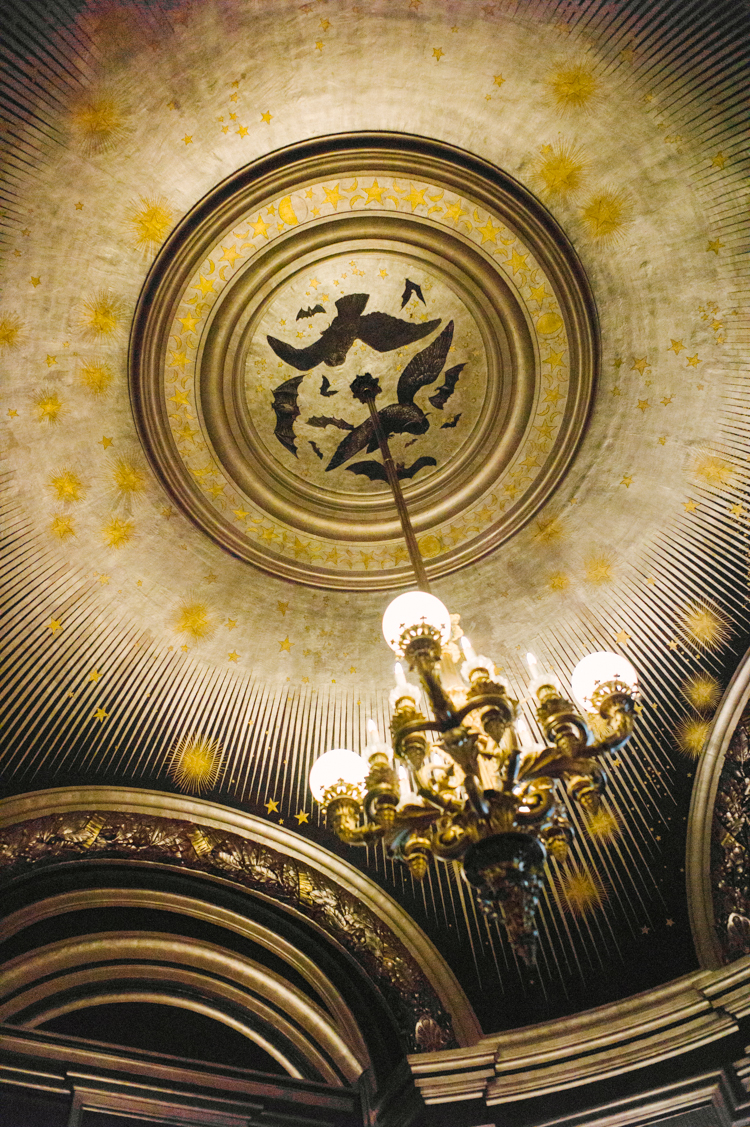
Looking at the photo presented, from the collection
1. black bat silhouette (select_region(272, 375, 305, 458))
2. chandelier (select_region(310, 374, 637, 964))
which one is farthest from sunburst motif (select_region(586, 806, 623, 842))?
black bat silhouette (select_region(272, 375, 305, 458))

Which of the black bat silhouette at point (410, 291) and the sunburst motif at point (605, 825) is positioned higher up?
the black bat silhouette at point (410, 291)

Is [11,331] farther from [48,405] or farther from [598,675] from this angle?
[598,675]

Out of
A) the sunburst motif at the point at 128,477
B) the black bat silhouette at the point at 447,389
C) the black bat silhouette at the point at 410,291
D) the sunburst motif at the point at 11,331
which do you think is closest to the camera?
the sunburst motif at the point at 11,331

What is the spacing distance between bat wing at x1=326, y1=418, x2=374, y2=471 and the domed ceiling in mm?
18

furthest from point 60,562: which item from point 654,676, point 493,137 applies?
point 654,676

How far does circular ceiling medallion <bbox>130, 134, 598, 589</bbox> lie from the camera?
552cm

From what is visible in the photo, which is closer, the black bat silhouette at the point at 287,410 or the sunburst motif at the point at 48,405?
the sunburst motif at the point at 48,405

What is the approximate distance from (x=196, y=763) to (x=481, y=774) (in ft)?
12.0

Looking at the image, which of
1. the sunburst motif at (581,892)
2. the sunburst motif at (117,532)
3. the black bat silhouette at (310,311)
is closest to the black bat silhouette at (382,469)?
the black bat silhouette at (310,311)

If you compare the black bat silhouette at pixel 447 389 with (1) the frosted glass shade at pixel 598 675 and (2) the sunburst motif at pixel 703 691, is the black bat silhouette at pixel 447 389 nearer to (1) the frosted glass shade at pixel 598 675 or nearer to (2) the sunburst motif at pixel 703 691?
(1) the frosted glass shade at pixel 598 675

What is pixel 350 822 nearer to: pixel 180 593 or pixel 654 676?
pixel 180 593

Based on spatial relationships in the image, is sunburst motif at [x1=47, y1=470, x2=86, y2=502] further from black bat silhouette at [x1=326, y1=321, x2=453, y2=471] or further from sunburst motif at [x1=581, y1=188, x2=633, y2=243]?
sunburst motif at [x1=581, y1=188, x2=633, y2=243]

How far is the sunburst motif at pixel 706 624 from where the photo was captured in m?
6.59

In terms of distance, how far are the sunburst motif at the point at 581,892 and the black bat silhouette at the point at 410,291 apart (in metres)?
5.02
